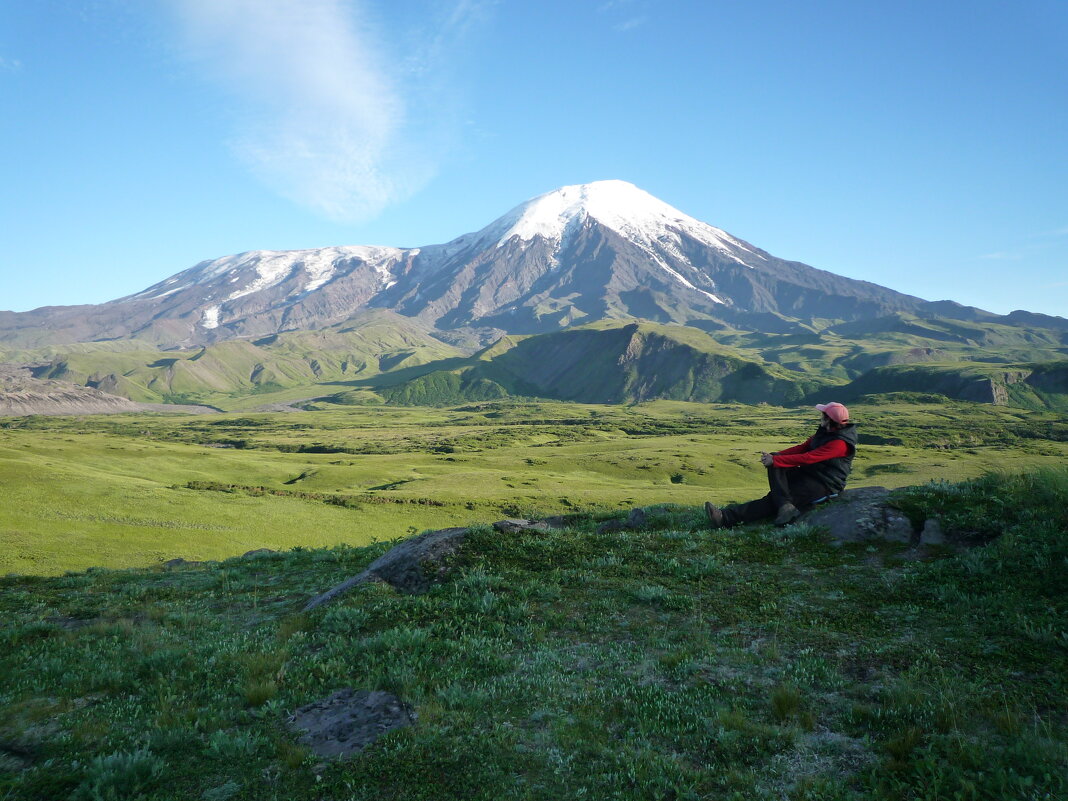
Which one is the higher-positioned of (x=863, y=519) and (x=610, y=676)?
(x=863, y=519)

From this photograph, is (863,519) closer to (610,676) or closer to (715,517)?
(715,517)

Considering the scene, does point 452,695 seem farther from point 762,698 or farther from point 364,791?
point 762,698

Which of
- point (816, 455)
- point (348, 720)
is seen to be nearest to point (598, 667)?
point (348, 720)

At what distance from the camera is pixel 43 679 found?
29.0 feet

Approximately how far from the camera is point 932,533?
12.6 m

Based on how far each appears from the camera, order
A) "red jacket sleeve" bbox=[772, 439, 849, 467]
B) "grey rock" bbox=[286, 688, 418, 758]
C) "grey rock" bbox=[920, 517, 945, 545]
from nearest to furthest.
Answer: "grey rock" bbox=[286, 688, 418, 758] < "grey rock" bbox=[920, 517, 945, 545] < "red jacket sleeve" bbox=[772, 439, 849, 467]

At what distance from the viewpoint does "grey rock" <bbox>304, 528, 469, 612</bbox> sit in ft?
41.2

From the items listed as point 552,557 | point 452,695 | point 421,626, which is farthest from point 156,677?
point 552,557

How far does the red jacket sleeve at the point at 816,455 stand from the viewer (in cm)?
1479

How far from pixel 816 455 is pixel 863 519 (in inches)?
78.2

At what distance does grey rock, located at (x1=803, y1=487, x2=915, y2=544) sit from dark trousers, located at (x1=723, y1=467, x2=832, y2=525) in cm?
44

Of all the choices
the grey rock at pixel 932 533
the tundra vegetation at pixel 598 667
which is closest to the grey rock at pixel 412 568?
the tundra vegetation at pixel 598 667

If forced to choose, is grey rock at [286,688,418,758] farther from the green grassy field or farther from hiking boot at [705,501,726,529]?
the green grassy field

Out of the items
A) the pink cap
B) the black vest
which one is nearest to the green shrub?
the black vest
